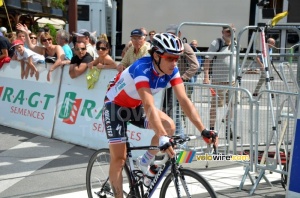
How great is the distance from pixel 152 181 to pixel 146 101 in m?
0.75

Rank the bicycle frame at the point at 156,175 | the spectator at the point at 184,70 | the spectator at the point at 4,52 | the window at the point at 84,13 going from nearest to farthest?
the bicycle frame at the point at 156,175, the spectator at the point at 184,70, the spectator at the point at 4,52, the window at the point at 84,13

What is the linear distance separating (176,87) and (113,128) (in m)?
0.72

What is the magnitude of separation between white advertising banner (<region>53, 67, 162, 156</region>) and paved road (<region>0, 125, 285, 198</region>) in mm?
189

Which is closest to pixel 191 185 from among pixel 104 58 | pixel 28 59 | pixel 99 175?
pixel 99 175

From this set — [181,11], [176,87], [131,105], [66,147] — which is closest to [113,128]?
[131,105]

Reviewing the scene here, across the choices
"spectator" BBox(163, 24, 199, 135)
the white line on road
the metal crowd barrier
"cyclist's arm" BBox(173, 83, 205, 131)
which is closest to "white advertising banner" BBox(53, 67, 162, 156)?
"spectator" BBox(163, 24, 199, 135)

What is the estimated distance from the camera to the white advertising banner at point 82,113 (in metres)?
7.82

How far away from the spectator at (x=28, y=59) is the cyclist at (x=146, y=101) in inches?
194

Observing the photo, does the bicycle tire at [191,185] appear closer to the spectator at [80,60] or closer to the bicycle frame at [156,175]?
the bicycle frame at [156,175]

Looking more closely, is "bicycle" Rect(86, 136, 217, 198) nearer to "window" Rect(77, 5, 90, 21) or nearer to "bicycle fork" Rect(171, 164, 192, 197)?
"bicycle fork" Rect(171, 164, 192, 197)

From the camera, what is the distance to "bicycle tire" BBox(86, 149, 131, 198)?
4789 millimetres

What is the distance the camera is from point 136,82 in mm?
4102

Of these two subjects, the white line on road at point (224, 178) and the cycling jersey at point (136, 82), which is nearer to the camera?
the cycling jersey at point (136, 82)

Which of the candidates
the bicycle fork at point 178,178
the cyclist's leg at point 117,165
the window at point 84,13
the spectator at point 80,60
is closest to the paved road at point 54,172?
the cyclist's leg at point 117,165
